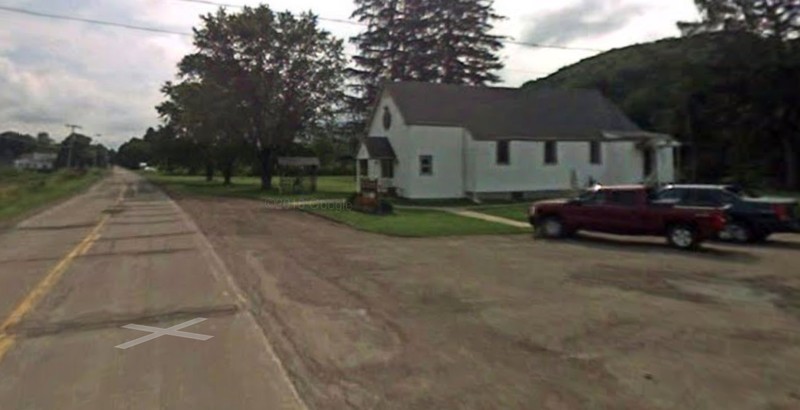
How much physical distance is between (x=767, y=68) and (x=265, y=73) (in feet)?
110

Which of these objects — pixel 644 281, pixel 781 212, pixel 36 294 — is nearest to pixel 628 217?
pixel 781 212

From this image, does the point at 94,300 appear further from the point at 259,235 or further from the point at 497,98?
the point at 497,98

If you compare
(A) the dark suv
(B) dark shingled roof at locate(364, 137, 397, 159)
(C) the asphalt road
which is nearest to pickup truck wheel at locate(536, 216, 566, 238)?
(A) the dark suv

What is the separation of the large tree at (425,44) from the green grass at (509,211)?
36.6 m

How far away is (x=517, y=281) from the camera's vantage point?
35.8 feet

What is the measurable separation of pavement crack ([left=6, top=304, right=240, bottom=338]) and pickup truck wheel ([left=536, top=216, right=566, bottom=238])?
11.8m

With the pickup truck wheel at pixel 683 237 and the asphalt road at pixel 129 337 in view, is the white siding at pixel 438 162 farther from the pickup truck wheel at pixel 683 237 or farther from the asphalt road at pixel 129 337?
the asphalt road at pixel 129 337

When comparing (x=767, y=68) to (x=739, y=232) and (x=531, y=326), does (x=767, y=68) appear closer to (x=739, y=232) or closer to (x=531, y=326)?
(x=739, y=232)

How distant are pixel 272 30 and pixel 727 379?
47.9 metres

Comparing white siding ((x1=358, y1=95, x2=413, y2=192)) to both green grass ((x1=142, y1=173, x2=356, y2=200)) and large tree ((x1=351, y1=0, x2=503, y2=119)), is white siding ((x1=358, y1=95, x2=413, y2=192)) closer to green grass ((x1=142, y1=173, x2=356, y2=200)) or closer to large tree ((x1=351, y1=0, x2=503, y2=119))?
green grass ((x1=142, y1=173, x2=356, y2=200))

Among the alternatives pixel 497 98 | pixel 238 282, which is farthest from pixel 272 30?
pixel 238 282

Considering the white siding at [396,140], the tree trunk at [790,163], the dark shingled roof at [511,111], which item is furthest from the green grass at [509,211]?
the tree trunk at [790,163]

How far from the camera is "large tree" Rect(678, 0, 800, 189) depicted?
118 ft

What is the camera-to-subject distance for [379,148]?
118 ft
